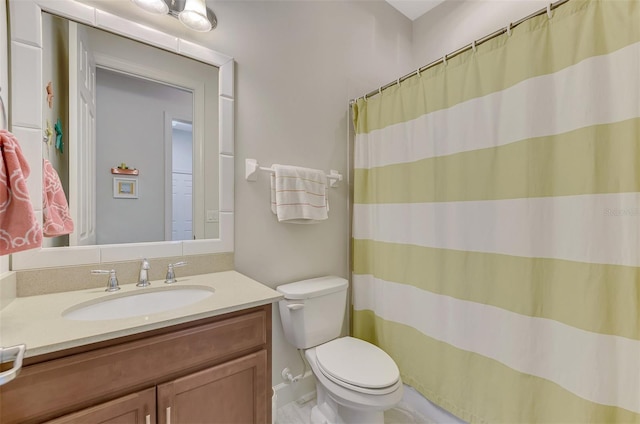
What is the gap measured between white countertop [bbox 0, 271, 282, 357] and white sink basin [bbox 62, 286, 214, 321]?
0.02m

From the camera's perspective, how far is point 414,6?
2129 millimetres

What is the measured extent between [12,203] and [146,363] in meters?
0.54

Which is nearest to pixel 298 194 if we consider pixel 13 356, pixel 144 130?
pixel 144 130

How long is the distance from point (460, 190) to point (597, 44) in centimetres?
68

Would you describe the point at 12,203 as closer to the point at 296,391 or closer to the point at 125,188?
the point at 125,188

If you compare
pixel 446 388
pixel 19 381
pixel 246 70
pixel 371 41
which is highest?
pixel 371 41

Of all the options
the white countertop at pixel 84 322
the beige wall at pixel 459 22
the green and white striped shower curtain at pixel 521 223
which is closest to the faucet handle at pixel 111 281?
the white countertop at pixel 84 322

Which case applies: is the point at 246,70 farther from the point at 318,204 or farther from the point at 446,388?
the point at 446,388

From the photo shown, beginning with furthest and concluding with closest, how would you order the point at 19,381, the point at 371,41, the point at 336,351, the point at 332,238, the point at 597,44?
the point at 371,41 → the point at 332,238 → the point at 336,351 → the point at 597,44 → the point at 19,381

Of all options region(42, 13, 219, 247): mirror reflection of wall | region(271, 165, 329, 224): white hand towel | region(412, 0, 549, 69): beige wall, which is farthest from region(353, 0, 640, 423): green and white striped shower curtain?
region(42, 13, 219, 247): mirror reflection of wall

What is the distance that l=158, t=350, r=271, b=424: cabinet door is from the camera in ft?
2.77

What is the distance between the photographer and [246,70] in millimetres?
1471

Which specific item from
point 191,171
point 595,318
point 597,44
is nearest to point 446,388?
point 595,318

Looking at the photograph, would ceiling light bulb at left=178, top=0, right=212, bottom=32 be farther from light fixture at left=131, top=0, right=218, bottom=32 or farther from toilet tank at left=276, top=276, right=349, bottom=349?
toilet tank at left=276, top=276, right=349, bottom=349
